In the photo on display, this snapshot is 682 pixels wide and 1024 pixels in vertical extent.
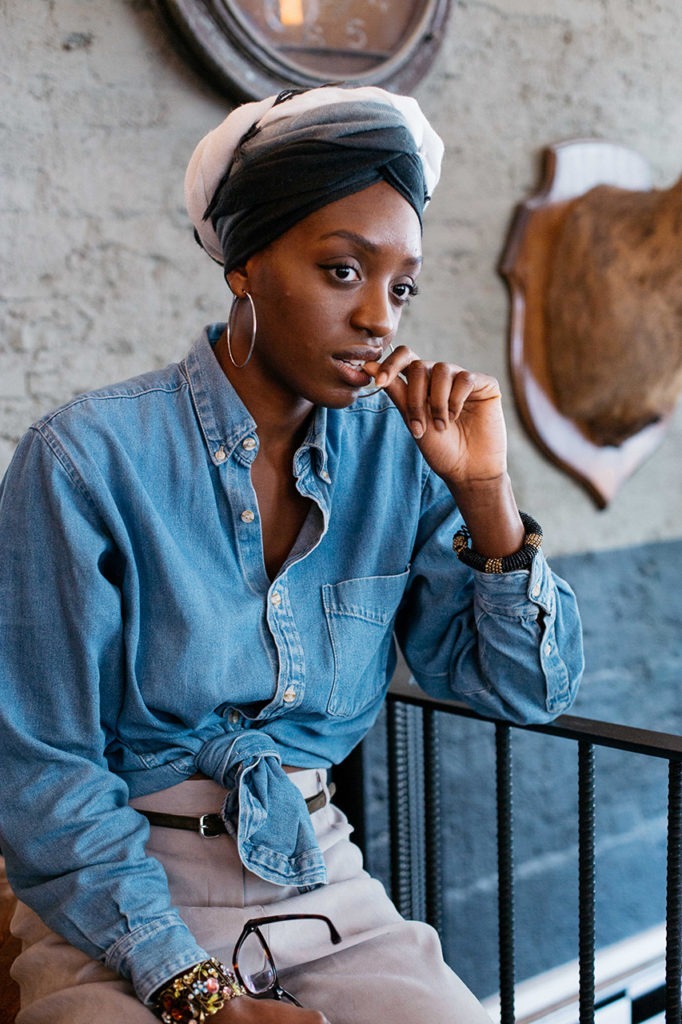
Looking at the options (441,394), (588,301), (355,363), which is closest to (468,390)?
(441,394)

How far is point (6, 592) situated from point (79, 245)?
1.18 m

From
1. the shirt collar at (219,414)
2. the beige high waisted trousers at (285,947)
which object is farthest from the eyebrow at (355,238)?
the beige high waisted trousers at (285,947)

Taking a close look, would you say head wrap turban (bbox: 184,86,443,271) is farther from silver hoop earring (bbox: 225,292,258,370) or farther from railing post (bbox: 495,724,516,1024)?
railing post (bbox: 495,724,516,1024)

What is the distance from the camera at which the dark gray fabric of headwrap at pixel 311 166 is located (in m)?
1.20

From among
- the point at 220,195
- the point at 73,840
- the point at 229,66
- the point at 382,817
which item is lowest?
the point at 382,817

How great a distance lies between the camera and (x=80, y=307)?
2127 mm

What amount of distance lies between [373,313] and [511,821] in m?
0.89

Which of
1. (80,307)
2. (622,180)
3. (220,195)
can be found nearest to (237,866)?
(220,195)

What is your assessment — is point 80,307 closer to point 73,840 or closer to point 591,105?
point 73,840

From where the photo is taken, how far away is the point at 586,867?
145 cm

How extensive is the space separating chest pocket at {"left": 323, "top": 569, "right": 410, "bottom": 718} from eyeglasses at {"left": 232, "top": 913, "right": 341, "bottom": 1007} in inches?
11.6

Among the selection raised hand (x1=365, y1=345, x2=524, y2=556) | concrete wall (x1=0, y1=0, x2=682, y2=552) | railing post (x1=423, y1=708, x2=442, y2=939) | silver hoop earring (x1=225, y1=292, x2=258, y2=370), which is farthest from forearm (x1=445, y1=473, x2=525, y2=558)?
concrete wall (x1=0, y1=0, x2=682, y2=552)

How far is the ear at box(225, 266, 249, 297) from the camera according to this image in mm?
1293

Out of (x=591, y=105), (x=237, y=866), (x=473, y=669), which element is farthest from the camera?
(x=591, y=105)
